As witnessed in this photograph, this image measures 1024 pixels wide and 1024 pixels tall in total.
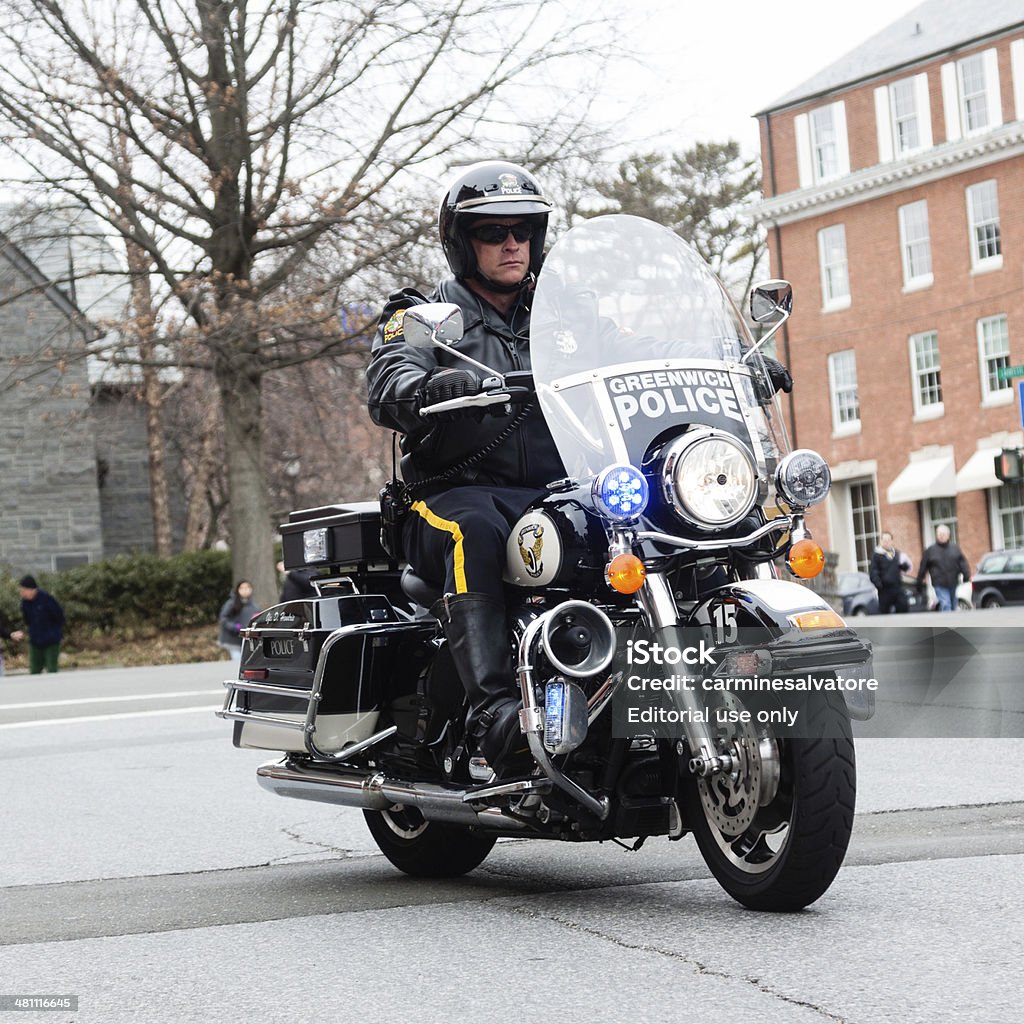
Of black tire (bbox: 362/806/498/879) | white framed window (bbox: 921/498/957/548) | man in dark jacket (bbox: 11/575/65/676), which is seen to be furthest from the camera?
white framed window (bbox: 921/498/957/548)

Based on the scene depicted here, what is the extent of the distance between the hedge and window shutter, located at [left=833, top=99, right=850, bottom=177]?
23.0 m

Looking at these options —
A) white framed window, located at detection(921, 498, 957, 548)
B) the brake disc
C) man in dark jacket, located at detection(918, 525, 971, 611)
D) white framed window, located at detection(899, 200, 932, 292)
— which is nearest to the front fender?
the brake disc

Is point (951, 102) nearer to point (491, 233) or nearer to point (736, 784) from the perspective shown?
point (491, 233)

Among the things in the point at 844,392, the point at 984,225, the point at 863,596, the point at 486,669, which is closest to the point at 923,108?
the point at 984,225

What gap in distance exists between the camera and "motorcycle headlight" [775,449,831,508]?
16.1ft

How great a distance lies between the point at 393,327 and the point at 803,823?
2032 millimetres

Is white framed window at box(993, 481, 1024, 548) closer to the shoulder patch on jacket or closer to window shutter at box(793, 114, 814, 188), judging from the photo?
window shutter at box(793, 114, 814, 188)

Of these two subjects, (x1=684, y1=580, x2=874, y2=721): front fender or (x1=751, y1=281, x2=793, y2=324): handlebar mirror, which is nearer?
(x1=684, y1=580, x2=874, y2=721): front fender

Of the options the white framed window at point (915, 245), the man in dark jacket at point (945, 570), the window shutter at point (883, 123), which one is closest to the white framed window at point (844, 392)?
the white framed window at point (915, 245)

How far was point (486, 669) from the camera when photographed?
5008 millimetres

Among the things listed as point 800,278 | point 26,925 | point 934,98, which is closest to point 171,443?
point 800,278

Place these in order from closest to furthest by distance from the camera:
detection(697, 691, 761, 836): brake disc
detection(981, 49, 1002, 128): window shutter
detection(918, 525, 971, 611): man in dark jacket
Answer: detection(697, 691, 761, 836): brake disc → detection(918, 525, 971, 611): man in dark jacket → detection(981, 49, 1002, 128): window shutter

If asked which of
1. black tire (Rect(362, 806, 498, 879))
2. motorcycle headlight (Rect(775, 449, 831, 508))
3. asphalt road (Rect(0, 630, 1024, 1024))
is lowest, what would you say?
asphalt road (Rect(0, 630, 1024, 1024))

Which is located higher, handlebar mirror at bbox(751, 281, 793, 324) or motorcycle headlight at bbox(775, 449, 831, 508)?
handlebar mirror at bbox(751, 281, 793, 324)
